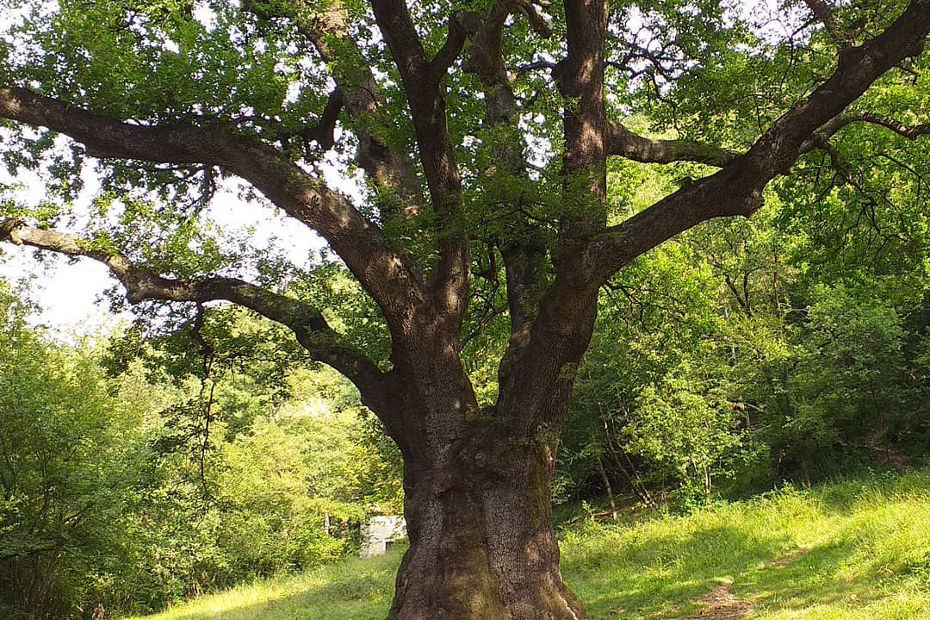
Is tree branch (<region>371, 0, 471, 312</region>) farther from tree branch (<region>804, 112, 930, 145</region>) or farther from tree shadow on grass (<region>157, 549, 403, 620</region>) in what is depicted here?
tree shadow on grass (<region>157, 549, 403, 620</region>)

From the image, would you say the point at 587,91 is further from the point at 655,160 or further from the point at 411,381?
the point at 411,381

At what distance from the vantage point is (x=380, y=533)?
31797 millimetres

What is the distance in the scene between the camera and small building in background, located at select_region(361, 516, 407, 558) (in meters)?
26.7

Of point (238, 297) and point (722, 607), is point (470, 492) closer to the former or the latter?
point (238, 297)

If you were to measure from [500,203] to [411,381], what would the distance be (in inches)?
79.9

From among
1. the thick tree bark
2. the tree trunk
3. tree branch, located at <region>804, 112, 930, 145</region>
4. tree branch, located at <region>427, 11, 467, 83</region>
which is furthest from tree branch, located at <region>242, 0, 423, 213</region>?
tree branch, located at <region>804, 112, 930, 145</region>

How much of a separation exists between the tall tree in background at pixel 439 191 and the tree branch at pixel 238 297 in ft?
0.07

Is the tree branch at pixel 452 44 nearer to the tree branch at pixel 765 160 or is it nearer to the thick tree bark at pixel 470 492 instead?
the tree branch at pixel 765 160

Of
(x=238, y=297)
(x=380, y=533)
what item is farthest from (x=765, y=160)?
(x=380, y=533)

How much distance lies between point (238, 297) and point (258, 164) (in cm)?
150

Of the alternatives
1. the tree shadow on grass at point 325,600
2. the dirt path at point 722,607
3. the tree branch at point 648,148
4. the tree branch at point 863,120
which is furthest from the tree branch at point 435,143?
the tree shadow on grass at point 325,600

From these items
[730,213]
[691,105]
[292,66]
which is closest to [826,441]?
[691,105]

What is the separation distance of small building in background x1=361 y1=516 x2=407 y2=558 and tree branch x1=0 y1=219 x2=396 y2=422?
18753 millimetres

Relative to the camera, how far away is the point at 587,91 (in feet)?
21.7
